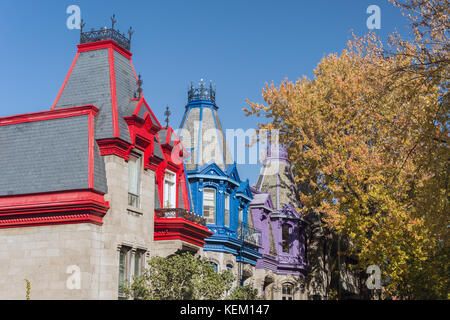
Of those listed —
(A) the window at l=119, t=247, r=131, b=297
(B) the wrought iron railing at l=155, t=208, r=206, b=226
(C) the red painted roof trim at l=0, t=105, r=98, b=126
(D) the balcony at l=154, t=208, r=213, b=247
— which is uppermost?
(C) the red painted roof trim at l=0, t=105, r=98, b=126

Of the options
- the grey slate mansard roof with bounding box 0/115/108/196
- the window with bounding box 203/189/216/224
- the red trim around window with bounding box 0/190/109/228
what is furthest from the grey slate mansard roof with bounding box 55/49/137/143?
the window with bounding box 203/189/216/224

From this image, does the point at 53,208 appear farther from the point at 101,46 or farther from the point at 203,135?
the point at 203,135

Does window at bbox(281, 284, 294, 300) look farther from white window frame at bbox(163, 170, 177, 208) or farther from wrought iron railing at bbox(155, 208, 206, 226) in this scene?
wrought iron railing at bbox(155, 208, 206, 226)

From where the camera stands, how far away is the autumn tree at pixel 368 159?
1081 inches

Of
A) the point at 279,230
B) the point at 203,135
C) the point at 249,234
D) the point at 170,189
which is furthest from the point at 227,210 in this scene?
the point at 279,230

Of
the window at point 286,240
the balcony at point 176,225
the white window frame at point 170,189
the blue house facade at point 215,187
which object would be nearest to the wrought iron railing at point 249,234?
the blue house facade at point 215,187

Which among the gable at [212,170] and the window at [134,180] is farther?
the gable at [212,170]

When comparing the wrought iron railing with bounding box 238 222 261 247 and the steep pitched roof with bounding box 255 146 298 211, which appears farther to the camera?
the steep pitched roof with bounding box 255 146 298 211

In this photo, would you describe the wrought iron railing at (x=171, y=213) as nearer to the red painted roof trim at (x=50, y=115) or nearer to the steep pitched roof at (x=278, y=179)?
the red painted roof trim at (x=50, y=115)

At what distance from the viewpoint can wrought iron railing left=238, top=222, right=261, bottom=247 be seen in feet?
115

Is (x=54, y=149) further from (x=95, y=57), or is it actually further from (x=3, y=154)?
(x=95, y=57)

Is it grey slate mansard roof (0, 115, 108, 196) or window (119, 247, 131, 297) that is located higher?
grey slate mansard roof (0, 115, 108, 196)

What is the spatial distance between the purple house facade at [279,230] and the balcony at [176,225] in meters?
13.4

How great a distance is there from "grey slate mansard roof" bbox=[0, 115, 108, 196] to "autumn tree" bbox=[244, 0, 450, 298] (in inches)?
407
